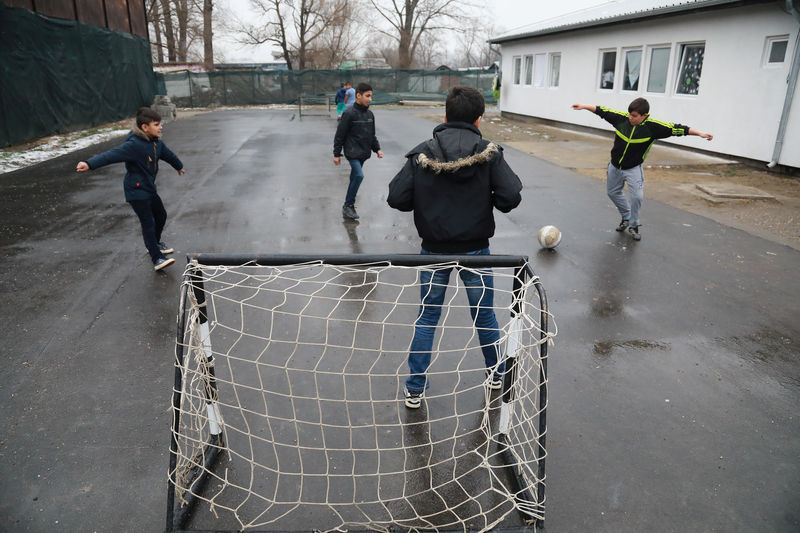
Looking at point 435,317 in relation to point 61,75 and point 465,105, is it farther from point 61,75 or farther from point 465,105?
point 61,75

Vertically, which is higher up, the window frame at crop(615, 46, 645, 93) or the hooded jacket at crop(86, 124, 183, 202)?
the window frame at crop(615, 46, 645, 93)

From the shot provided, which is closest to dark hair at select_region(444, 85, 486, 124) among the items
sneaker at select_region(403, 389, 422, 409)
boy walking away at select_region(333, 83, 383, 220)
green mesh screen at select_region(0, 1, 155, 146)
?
sneaker at select_region(403, 389, 422, 409)

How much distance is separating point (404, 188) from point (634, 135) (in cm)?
483

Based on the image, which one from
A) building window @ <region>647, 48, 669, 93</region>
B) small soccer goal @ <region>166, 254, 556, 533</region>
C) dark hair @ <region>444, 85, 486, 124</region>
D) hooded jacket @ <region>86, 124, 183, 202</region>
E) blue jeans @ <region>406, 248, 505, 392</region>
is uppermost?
building window @ <region>647, 48, 669, 93</region>

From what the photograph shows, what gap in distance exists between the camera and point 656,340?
178 inches

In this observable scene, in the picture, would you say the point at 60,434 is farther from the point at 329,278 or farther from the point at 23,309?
the point at 329,278

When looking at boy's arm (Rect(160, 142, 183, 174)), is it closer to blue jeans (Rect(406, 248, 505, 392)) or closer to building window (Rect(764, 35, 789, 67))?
blue jeans (Rect(406, 248, 505, 392))

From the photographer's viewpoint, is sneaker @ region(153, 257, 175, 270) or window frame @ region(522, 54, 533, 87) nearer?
sneaker @ region(153, 257, 175, 270)

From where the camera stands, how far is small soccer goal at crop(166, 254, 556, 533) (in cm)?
271

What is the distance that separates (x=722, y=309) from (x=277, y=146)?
12.5 meters

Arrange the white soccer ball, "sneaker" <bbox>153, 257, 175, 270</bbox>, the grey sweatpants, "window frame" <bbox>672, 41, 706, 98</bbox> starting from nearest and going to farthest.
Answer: "sneaker" <bbox>153, 257, 175, 270</bbox>, the white soccer ball, the grey sweatpants, "window frame" <bbox>672, 41, 706, 98</bbox>

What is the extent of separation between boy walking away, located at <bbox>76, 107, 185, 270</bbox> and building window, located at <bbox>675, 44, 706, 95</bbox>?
1314 cm

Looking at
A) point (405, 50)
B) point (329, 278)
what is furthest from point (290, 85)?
point (329, 278)

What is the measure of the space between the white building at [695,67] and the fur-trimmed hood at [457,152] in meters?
10.8
